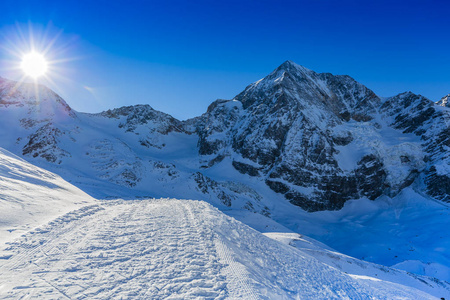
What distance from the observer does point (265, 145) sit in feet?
276

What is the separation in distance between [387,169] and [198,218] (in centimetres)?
8244

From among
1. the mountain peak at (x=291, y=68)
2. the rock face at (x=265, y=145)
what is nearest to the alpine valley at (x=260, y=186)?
the rock face at (x=265, y=145)

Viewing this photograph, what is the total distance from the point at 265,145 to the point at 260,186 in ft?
50.8

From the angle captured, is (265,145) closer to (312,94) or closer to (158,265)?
(312,94)

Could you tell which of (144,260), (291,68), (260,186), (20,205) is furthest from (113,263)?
(291,68)

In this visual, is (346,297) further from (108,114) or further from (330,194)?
(108,114)

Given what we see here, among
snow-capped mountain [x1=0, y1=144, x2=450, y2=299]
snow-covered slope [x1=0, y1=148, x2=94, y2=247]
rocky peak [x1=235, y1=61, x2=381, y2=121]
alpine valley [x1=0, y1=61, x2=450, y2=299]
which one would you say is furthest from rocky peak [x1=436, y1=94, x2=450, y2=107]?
snow-covered slope [x1=0, y1=148, x2=94, y2=247]

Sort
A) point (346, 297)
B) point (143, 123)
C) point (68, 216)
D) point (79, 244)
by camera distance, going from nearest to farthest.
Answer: point (79, 244) < point (346, 297) < point (68, 216) < point (143, 123)

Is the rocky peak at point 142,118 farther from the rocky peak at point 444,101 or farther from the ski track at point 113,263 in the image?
the rocky peak at point 444,101

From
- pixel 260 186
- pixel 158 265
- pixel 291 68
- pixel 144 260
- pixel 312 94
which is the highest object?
pixel 291 68

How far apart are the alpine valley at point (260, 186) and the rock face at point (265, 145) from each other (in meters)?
0.44

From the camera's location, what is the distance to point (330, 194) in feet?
249

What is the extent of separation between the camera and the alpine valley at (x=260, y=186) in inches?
398

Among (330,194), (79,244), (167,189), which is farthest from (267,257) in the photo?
(330,194)
